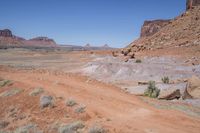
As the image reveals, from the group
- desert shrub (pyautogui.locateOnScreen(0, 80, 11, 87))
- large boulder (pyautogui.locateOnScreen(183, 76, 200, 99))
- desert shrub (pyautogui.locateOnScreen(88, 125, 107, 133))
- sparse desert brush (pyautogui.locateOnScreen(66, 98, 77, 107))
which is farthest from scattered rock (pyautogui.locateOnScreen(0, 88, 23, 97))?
large boulder (pyautogui.locateOnScreen(183, 76, 200, 99))

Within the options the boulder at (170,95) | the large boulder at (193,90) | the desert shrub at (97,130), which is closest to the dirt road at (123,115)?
the desert shrub at (97,130)

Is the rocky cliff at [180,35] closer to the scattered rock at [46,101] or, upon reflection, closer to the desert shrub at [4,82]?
the desert shrub at [4,82]

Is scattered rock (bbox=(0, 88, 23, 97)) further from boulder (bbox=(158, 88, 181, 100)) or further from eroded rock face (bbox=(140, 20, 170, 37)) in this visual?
eroded rock face (bbox=(140, 20, 170, 37))

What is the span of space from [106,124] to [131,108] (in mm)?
2250

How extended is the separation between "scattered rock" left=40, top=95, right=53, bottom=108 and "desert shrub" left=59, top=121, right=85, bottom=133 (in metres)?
2.63

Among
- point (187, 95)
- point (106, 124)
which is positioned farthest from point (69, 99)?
point (187, 95)

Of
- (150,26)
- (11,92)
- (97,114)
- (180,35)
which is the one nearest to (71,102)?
(97,114)

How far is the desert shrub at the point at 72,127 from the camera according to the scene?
8.79 metres

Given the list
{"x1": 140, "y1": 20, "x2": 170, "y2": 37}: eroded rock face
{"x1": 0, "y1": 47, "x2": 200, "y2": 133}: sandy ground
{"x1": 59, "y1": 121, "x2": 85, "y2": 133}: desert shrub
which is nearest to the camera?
{"x1": 0, "y1": 47, "x2": 200, "y2": 133}: sandy ground

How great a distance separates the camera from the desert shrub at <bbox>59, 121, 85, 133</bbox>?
879cm

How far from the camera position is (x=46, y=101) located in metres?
11.8

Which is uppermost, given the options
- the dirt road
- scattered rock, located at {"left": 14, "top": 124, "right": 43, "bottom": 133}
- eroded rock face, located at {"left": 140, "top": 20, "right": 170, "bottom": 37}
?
eroded rock face, located at {"left": 140, "top": 20, "right": 170, "bottom": 37}

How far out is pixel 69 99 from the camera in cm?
1169

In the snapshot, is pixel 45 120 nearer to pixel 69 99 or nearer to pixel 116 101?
pixel 69 99
